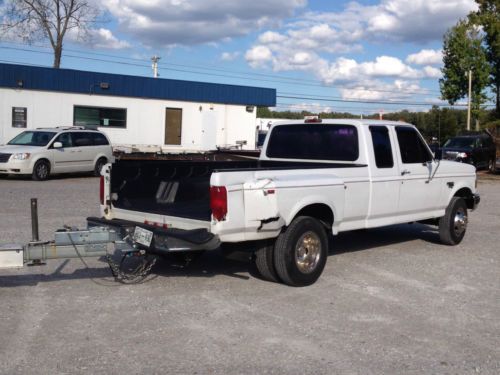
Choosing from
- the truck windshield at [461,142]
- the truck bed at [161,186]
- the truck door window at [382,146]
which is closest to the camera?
the truck bed at [161,186]

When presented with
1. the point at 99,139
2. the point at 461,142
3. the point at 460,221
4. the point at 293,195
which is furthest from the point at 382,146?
the point at 461,142

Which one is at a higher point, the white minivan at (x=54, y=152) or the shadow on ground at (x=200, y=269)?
the white minivan at (x=54, y=152)

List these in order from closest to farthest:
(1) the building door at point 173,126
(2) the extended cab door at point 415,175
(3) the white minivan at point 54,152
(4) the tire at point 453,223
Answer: (2) the extended cab door at point 415,175
(4) the tire at point 453,223
(3) the white minivan at point 54,152
(1) the building door at point 173,126

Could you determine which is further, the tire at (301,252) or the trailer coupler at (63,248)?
the tire at (301,252)

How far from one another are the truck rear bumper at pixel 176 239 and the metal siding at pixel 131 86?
21.3 metres

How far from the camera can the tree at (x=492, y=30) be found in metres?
44.7

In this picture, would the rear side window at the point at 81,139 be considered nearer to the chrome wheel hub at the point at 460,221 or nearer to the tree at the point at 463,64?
the chrome wheel hub at the point at 460,221

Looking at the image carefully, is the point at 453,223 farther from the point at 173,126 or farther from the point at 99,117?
the point at 173,126

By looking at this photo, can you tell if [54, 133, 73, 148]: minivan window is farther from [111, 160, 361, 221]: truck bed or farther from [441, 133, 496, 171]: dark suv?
[441, 133, 496, 171]: dark suv

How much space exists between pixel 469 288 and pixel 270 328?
2.93 metres

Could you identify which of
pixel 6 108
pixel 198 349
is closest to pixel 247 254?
pixel 198 349

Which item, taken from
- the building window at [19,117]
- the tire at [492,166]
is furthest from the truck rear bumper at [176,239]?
the tire at [492,166]

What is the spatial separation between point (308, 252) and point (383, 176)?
1770 mm

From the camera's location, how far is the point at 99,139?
21453mm
